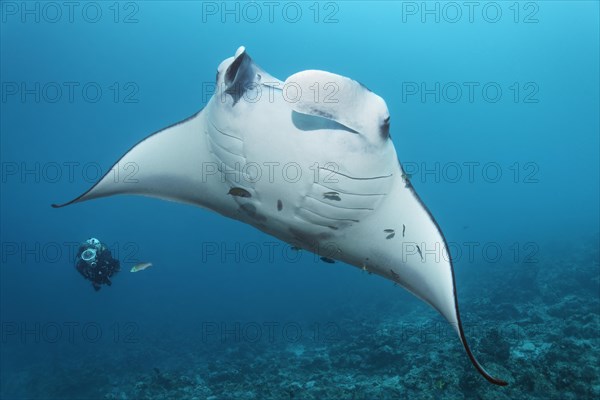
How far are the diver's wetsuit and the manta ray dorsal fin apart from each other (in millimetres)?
10268

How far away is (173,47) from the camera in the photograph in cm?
3725

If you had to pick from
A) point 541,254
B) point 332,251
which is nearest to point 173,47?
point 541,254

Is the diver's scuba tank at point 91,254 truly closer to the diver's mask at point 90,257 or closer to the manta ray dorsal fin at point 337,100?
the diver's mask at point 90,257

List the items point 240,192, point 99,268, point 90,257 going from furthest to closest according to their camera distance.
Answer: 1. point 99,268
2. point 90,257
3. point 240,192

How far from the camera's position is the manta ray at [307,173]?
214 cm

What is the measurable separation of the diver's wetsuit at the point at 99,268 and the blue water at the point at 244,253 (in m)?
2.97

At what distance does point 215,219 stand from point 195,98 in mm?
13780

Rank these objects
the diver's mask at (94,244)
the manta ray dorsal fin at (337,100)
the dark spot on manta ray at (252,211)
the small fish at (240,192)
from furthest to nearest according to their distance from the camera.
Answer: the diver's mask at (94,244)
the dark spot on manta ray at (252,211)
the small fish at (240,192)
the manta ray dorsal fin at (337,100)

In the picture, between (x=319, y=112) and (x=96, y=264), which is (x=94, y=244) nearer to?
(x=96, y=264)

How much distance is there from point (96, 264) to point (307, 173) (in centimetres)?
996

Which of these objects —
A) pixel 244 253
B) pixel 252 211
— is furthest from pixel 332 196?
pixel 244 253

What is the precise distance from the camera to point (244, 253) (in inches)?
1695

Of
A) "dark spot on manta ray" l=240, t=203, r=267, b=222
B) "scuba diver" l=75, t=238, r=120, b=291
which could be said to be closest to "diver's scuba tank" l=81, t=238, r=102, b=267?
"scuba diver" l=75, t=238, r=120, b=291

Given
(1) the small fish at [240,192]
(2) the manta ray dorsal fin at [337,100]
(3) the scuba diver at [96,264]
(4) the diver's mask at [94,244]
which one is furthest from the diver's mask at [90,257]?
(2) the manta ray dorsal fin at [337,100]
